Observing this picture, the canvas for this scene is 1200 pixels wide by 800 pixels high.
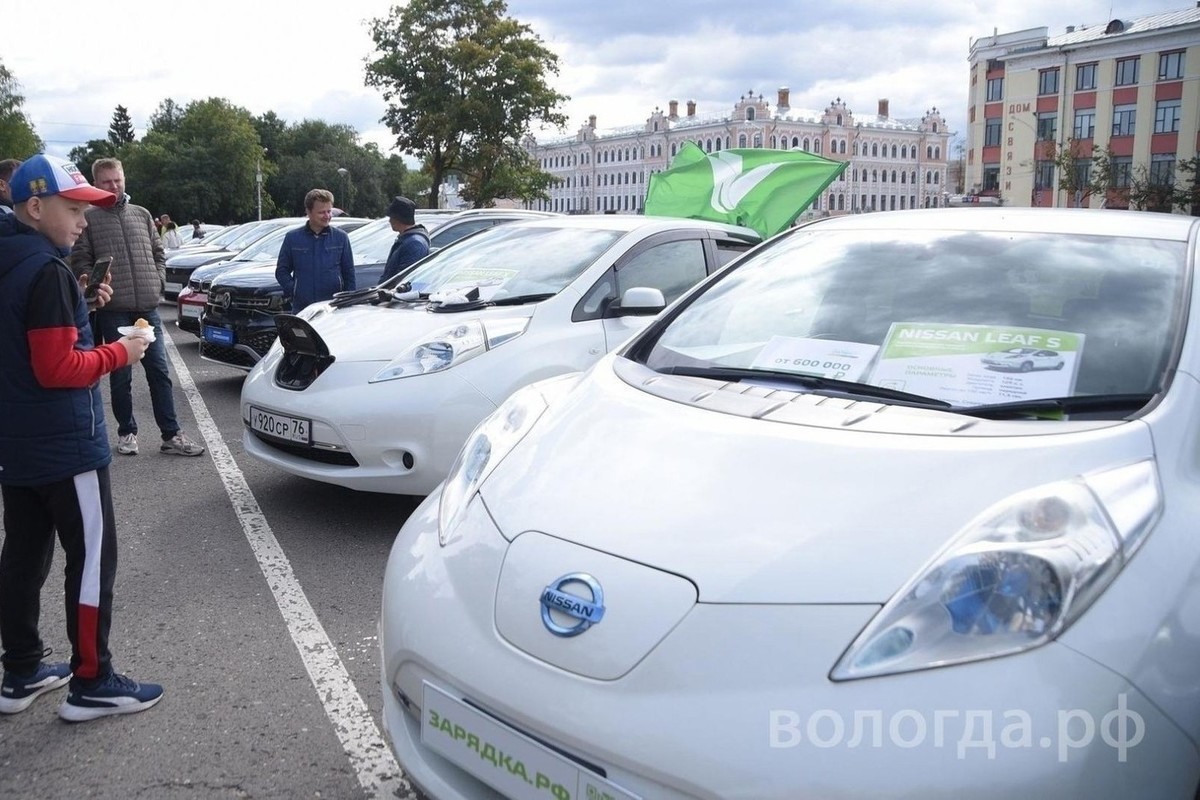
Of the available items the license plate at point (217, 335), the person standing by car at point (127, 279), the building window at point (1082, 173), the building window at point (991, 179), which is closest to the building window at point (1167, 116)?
the building window at point (1082, 173)

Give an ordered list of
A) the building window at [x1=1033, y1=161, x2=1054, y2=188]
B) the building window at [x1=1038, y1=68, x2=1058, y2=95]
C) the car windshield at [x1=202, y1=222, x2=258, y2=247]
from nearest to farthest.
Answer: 1. the car windshield at [x1=202, y1=222, x2=258, y2=247]
2. the building window at [x1=1033, y1=161, x2=1054, y2=188]
3. the building window at [x1=1038, y1=68, x2=1058, y2=95]

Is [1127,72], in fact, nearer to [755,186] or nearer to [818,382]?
[755,186]

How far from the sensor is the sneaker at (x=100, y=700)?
10.0ft

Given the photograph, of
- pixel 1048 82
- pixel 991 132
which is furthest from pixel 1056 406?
pixel 991 132

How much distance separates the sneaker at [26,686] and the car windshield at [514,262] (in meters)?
2.81

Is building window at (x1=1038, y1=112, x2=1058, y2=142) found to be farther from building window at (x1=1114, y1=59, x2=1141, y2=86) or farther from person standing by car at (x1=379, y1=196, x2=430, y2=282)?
person standing by car at (x1=379, y1=196, x2=430, y2=282)

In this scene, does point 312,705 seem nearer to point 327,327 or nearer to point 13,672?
point 13,672

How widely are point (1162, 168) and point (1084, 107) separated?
27.0 feet

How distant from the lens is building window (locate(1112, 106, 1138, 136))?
6575cm

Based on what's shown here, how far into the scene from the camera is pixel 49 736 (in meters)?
2.98

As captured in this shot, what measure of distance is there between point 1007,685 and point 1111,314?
1.23 meters

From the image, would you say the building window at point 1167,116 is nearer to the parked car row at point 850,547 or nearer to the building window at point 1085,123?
the building window at point 1085,123

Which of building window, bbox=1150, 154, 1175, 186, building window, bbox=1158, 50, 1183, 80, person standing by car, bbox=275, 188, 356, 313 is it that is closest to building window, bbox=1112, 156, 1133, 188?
building window, bbox=1150, 154, 1175, 186

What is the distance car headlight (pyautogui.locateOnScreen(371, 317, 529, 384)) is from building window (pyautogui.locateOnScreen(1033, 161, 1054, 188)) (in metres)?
72.7
